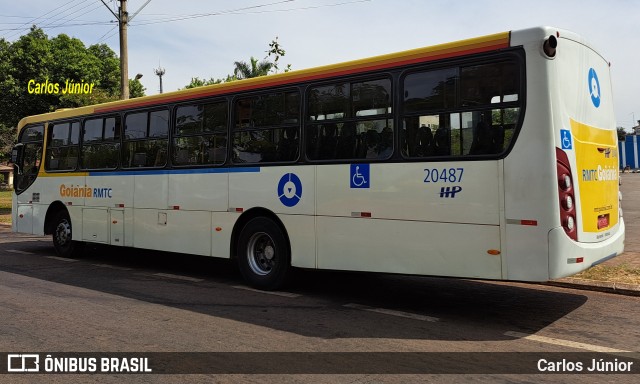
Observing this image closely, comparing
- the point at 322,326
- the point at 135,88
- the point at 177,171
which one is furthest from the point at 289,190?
the point at 135,88

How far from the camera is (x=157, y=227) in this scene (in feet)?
30.2

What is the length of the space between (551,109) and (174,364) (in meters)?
4.28

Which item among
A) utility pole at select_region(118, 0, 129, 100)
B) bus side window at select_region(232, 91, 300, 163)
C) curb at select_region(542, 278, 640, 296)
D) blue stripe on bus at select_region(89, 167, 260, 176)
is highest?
utility pole at select_region(118, 0, 129, 100)

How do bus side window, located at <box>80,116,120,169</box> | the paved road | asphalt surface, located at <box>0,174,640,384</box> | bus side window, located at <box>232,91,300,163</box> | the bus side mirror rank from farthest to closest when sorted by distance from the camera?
the bus side mirror < bus side window, located at <box>80,116,120,169</box> < bus side window, located at <box>232,91,300,163</box> < the paved road < asphalt surface, located at <box>0,174,640,384</box>

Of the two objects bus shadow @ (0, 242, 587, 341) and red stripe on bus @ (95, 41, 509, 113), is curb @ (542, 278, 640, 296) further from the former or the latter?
red stripe on bus @ (95, 41, 509, 113)

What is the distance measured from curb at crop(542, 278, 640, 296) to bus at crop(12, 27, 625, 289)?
44.0 inches

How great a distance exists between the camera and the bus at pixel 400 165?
5.37 metres

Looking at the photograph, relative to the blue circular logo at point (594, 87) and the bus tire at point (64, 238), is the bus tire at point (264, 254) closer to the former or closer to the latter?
the blue circular logo at point (594, 87)

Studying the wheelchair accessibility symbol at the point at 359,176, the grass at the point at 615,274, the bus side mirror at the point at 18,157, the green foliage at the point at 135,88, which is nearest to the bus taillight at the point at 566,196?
the wheelchair accessibility symbol at the point at 359,176

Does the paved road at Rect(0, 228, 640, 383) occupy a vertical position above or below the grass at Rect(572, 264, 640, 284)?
below

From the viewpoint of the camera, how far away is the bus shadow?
5773 mm

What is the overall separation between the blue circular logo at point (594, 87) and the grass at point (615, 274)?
2.96 meters

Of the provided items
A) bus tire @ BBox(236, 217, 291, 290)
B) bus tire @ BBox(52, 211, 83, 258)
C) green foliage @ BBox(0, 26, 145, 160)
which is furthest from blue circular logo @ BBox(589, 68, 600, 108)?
green foliage @ BBox(0, 26, 145, 160)

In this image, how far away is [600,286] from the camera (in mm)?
7496
